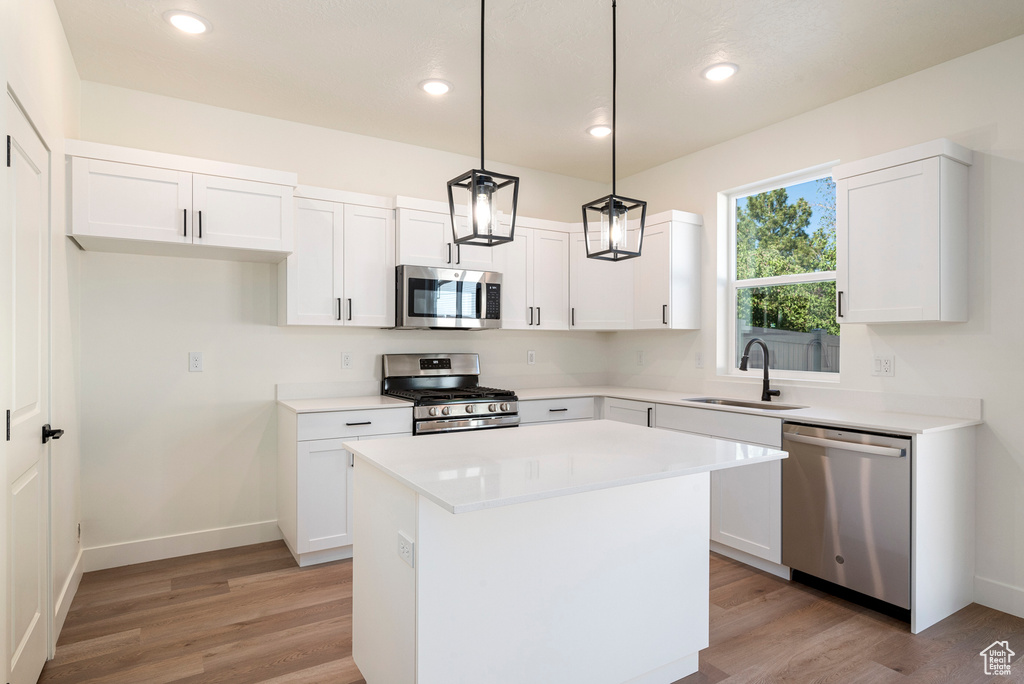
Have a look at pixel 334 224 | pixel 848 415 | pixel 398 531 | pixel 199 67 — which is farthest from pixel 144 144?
pixel 848 415

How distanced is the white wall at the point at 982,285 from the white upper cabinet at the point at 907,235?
105 mm

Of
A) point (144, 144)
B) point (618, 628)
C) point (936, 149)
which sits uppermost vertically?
point (144, 144)

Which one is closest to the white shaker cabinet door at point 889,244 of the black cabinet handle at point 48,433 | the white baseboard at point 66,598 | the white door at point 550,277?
the white door at point 550,277

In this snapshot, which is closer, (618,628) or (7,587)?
(7,587)

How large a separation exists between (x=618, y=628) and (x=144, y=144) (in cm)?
352

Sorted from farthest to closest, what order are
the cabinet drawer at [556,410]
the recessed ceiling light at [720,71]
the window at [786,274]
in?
the cabinet drawer at [556,410]
the window at [786,274]
the recessed ceiling light at [720,71]

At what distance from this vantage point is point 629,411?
400 centimetres

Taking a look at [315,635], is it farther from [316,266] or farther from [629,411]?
[629,411]

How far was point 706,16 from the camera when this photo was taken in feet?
8.27

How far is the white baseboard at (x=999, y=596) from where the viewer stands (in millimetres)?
2646

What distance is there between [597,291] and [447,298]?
4.19ft

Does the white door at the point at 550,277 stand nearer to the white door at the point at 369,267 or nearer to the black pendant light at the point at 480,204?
the white door at the point at 369,267

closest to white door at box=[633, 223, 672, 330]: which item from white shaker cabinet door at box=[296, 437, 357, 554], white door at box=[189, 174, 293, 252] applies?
white shaker cabinet door at box=[296, 437, 357, 554]

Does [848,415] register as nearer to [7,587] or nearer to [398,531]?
[398,531]
